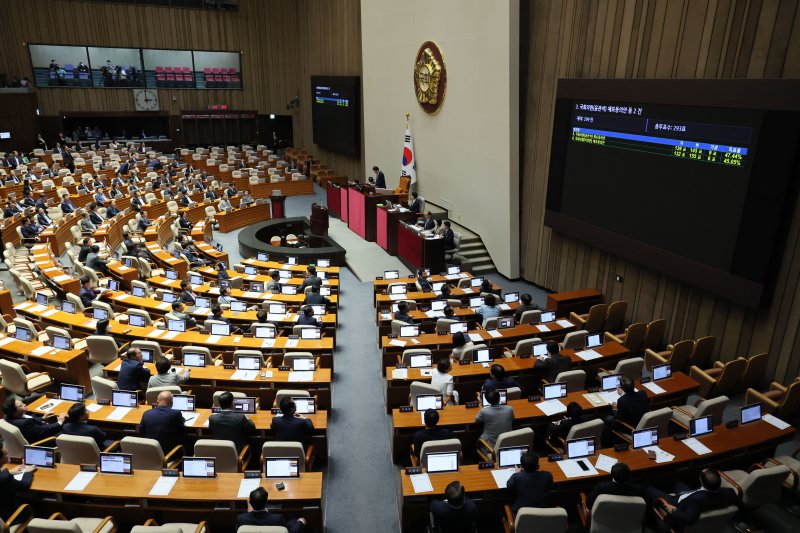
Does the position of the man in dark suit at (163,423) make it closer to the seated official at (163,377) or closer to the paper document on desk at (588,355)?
the seated official at (163,377)

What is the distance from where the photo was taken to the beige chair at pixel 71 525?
14.3ft

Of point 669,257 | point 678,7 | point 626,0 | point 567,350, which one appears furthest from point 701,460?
point 626,0

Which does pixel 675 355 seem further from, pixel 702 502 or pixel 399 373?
pixel 399 373

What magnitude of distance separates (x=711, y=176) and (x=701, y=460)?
4.47 meters

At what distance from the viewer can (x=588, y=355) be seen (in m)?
8.26

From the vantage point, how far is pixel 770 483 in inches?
206

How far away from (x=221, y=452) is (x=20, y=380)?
3.95 m

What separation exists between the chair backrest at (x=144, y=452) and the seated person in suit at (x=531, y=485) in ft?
11.6

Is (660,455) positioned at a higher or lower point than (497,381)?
lower

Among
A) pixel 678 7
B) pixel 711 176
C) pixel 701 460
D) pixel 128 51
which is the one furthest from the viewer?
pixel 128 51

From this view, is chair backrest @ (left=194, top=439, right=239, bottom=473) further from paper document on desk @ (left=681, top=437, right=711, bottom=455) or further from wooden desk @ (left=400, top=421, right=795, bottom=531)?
paper document on desk @ (left=681, top=437, right=711, bottom=455)

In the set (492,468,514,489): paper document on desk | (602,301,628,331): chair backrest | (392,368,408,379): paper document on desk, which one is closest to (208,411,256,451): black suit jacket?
(392,368,408,379): paper document on desk

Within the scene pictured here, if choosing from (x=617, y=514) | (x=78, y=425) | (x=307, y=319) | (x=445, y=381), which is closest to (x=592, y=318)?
(x=445, y=381)

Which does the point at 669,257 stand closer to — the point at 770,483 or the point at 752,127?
the point at 752,127
